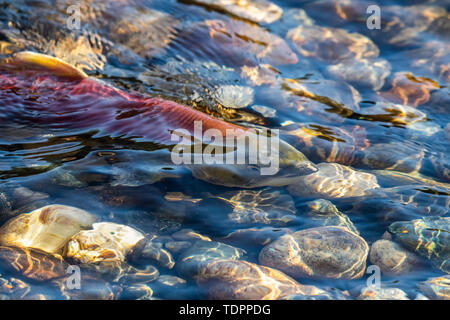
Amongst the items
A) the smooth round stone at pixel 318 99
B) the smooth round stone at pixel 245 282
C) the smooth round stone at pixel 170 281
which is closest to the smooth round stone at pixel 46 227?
the smooth round stone at pixel 170 281

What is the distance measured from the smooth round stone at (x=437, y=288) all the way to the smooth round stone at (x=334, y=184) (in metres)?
0.82

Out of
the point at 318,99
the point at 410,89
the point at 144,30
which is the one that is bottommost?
the point at 318,99

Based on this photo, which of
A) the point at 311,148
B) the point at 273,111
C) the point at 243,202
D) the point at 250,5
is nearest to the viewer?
the point at 243,202

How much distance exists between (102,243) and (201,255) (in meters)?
0.60

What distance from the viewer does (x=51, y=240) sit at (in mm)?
2584

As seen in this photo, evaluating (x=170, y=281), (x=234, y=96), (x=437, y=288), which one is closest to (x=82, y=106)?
(x=234, y=96)

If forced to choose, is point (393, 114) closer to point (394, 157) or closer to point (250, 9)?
point (394, 157)

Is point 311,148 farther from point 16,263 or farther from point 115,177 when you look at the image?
point 16,263

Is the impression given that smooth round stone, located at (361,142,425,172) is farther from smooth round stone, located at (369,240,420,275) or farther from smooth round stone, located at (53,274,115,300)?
smooth round stone, located at (53,274,115,300)

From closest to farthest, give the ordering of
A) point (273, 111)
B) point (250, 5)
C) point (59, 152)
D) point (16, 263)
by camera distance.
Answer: point (16, 263), point (59, 152), point (273, 111), point (250, 5)

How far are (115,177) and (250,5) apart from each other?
3640 mm

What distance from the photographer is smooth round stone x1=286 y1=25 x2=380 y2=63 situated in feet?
16.9

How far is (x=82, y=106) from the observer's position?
3.68 m
